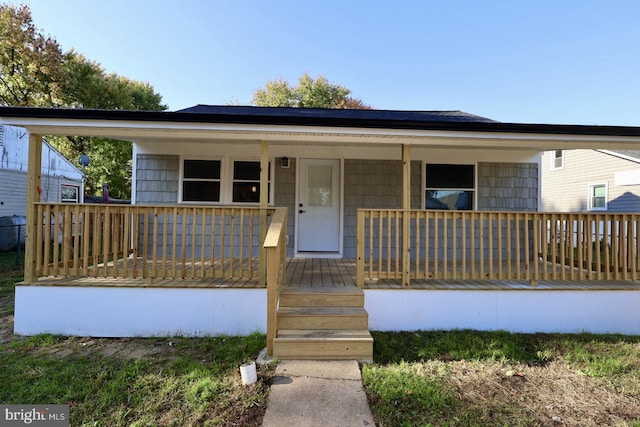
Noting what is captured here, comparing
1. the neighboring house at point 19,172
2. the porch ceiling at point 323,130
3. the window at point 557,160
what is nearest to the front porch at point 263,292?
the porch ceiling at point 323,130

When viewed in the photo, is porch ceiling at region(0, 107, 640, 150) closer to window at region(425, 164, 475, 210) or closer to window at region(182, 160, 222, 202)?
window at region(182, 160, 222, 202)

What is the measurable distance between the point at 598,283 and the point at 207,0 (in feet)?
42.7

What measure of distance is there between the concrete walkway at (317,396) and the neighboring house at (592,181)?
12367 mm

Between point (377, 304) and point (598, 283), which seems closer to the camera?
point (377, 304)

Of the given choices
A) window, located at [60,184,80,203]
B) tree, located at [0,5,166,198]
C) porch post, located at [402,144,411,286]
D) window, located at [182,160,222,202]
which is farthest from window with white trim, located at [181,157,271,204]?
tree, located at [0,5,166,198]

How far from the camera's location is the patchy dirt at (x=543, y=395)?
2.25 meters

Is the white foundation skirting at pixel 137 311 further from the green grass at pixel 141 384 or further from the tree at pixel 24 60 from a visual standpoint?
the tree at pixel 24 60

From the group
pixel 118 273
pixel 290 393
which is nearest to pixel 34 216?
pixel 118 273

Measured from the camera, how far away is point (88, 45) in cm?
1727

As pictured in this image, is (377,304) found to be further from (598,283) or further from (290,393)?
(598,283)

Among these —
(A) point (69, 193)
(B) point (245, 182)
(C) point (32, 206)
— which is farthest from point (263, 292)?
(A) point (69, 193)

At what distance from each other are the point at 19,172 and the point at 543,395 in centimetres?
1478

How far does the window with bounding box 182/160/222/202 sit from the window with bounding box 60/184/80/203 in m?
10.1

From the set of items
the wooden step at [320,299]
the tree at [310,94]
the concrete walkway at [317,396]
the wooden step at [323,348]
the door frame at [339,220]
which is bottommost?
the concrete walkway at [317,396]
